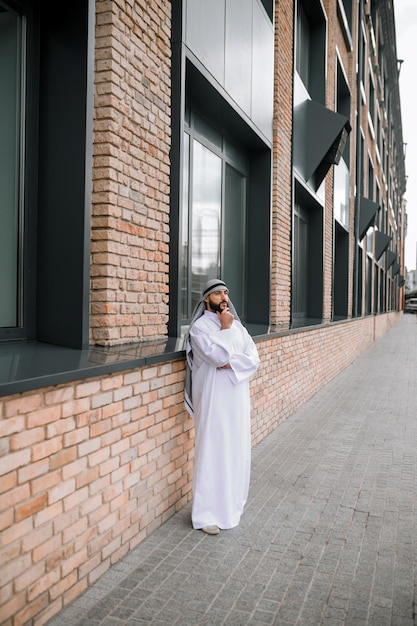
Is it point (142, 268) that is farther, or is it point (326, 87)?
point (326, 87)

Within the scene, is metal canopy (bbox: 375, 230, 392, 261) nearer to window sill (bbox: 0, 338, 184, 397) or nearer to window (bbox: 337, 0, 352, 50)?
window (bbox: 337, 0, 352, 50)

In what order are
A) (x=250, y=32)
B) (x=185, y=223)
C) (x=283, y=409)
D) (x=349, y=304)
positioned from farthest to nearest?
1. (x=349, y=304)
2. (x=283, y=409)
3. (x=250, y=32)
4. (x=185, y=223)

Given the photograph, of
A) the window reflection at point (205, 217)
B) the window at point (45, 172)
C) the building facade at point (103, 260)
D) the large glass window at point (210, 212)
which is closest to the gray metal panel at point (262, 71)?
the building facade at point (103, 260)

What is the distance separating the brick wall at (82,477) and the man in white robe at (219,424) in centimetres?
27

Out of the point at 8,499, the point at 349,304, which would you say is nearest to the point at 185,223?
the point at 8,499

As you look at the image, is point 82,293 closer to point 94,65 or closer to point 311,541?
point 94,65

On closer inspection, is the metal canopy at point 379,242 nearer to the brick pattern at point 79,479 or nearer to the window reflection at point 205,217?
the window reflection at point 205,217

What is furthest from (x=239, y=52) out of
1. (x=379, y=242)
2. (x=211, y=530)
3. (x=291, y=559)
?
(x=379, y=242)

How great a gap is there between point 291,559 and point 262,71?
6.48m

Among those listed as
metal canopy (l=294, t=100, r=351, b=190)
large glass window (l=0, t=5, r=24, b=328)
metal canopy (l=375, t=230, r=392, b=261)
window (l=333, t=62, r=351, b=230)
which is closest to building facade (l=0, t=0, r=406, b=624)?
large glass window (l=0, t=5, r=24, b=328)

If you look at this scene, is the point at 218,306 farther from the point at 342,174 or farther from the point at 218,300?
the point at 342,174

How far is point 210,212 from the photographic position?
24.3 ft

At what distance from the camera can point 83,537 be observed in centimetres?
328

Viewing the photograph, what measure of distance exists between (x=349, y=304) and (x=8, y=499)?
645 inches
